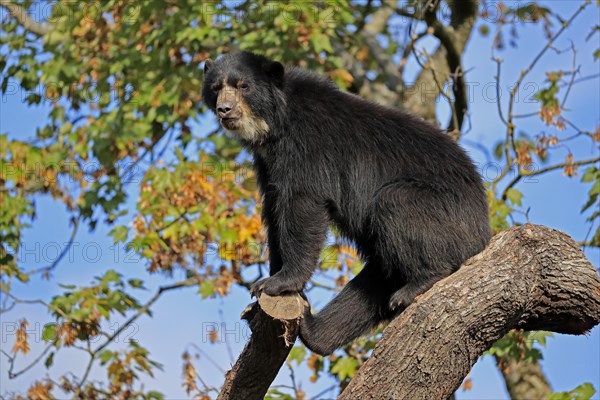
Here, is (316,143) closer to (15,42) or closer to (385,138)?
(385,138)

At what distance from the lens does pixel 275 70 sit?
7.06 m

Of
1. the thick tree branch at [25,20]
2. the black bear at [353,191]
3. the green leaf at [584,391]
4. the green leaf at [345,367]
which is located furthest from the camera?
the thick tree branch at [25,20]

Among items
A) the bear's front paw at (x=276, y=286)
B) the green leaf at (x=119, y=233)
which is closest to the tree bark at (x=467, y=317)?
the bear's front paw at (x=276, y=286)

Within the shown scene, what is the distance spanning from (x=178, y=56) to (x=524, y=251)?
714 cm

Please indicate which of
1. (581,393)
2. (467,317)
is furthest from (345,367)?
(467,317)

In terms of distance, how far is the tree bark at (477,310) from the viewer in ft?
18.3

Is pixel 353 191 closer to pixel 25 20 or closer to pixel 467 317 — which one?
pixel 467 317

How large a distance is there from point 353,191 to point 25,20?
29.2 feet

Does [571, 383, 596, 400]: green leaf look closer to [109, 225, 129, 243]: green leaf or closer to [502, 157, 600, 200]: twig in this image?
[502, 157, 600, 200]: twig

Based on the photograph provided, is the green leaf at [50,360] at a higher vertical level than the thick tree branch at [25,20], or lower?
lower

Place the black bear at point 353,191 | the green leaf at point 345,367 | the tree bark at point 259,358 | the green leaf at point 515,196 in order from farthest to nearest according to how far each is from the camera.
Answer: the green leaf at point 515,196
the green leaf at point 345,367
the black bear at point 353,191
the tree bark at point 259,358

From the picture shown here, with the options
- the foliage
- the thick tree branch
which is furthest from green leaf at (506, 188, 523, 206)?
the thick tree branch

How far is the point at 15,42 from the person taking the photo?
12.5m

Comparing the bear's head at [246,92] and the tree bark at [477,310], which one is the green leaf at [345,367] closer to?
the bear's head at [246,92]
